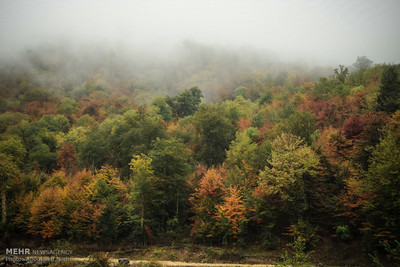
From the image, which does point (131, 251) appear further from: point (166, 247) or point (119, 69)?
point (119, 69)

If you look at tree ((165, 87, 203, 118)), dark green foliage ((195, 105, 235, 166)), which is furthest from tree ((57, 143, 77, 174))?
tree ((165, 87, 203, 118))

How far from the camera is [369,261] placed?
19.6 m

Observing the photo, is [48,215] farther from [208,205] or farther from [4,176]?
[208,205]

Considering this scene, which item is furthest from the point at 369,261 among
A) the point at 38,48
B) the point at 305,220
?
the point at 38,48

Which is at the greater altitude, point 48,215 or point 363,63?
point 363,63

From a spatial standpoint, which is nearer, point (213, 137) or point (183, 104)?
point (213, 137)

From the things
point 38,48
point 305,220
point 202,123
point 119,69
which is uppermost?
point 38,48

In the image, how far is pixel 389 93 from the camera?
31344 millimetres

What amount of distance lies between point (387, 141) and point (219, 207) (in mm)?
17693

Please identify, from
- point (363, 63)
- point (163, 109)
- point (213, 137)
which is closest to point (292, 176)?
point (213, 137)

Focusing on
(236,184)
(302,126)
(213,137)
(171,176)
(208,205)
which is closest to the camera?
(208,205)

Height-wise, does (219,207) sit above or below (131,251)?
above

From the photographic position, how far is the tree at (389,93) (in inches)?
1173

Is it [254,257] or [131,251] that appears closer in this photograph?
[254,257]
